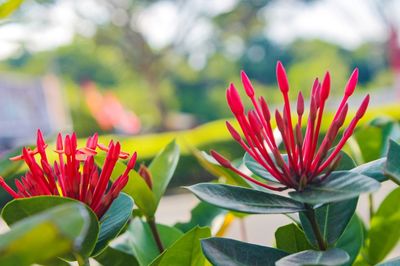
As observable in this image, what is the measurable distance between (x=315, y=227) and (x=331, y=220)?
5 cm

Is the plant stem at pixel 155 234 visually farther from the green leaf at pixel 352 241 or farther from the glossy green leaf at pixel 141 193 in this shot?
the green leaf at pixel 352 241

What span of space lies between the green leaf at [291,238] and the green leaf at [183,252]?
7cm

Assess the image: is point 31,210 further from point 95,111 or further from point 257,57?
point 257,57

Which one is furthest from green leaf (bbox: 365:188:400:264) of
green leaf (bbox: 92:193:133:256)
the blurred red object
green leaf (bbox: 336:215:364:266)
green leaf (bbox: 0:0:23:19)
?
the blurred red object

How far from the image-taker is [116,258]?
1.98 ft

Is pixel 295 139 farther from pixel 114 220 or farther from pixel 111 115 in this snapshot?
pixel 111 115

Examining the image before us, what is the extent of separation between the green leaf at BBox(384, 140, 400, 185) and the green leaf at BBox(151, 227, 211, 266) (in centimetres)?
15

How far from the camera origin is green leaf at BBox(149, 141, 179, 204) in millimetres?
590

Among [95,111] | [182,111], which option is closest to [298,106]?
[95,111]

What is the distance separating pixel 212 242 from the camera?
419 mm

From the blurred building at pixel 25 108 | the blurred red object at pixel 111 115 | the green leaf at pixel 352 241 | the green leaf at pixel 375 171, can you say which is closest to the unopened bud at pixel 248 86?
the green leaf at pixel 375 171

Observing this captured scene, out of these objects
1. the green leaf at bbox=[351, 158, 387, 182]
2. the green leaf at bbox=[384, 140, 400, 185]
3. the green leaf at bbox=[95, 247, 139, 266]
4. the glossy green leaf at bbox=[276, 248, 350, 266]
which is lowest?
the green leaf at bbox=[95, 247, 139, 266]

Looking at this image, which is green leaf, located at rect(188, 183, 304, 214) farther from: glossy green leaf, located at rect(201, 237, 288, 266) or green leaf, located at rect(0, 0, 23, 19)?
green leaf, located at rect(0, 0, 23, 19)

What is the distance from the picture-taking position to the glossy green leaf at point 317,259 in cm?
37
